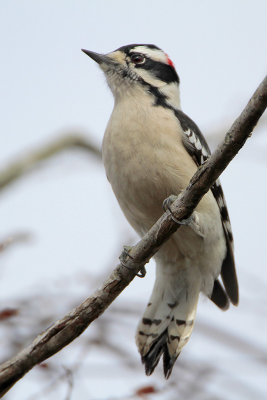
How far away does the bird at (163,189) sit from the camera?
4.78 meters

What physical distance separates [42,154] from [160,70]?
2.91m

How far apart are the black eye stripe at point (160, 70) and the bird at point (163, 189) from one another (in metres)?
0.01

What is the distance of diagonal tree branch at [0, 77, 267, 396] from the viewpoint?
11.3ft

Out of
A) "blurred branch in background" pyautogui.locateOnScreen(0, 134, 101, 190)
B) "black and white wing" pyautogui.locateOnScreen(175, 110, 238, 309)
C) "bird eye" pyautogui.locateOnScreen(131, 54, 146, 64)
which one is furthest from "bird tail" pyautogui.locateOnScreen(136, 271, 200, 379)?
"blurred branch in background" pyautogui.locateOnScreen(0, 134, 101, 190)

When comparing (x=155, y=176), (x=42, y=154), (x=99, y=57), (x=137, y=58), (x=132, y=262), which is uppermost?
(x=137, y=58)

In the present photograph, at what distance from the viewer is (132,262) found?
4.14 metres

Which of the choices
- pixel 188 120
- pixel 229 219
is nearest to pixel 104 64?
pixel 188 120

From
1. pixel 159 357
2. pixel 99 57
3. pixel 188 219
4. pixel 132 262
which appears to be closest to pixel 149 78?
pixel 99 57

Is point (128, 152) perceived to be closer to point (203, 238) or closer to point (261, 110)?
point (203, 238)

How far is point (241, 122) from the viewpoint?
340cm

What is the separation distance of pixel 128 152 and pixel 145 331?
65.7 inches

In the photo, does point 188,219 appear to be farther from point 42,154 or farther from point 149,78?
point 42,154

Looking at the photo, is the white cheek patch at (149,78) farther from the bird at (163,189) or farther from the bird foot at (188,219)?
the bird foot at (188,219)

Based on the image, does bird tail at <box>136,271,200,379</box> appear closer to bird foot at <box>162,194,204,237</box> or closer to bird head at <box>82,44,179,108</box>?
bird foot at <box>162,194,204,237</box>
